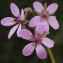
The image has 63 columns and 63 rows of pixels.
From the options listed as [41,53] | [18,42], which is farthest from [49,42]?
[18,42]

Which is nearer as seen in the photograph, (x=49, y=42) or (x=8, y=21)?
(x=49, y=42)

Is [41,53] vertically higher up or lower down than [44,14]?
lower down

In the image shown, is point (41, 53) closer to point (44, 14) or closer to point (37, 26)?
point (37, 26)

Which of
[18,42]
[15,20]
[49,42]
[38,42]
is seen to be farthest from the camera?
[18,42]

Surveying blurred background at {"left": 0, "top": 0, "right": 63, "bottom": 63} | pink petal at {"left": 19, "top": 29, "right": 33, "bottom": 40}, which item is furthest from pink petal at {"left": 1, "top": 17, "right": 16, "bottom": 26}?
blurred background at {"left": 0, "top": 0, "right": 63, "bottom": 63}

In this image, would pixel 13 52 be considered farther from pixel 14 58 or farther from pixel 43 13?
pixel 43 13

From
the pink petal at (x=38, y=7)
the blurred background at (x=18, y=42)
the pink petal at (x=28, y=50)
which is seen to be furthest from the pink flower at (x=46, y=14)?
the blurred background at (x=18, y=42)

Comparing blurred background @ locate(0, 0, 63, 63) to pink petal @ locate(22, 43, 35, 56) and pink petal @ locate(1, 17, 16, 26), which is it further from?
pink petal @ locate(22, 43, 35, 56)

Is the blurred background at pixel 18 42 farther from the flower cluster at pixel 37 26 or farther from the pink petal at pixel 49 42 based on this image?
the pink petal at pixel 49 42

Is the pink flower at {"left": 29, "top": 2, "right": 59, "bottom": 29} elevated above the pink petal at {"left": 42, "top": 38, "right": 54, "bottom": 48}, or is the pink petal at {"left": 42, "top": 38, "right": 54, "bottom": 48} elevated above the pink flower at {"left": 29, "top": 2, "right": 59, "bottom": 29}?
the pink flower at {"left": 29, "top": 2, "right": 59, "bottom": 29}

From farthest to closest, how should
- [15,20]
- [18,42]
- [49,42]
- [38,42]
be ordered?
[18,42] < [15,20] < [38,42] < [49,42]
